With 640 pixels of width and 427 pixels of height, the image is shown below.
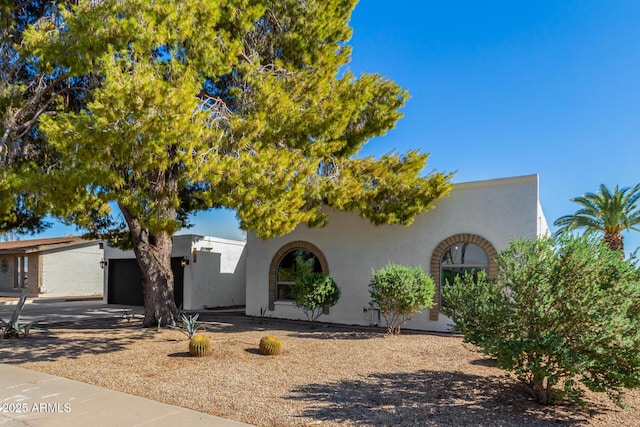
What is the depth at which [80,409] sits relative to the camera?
5.45 metres

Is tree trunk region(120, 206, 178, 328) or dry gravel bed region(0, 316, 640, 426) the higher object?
tree trunk region(120, 206, 178, 328)

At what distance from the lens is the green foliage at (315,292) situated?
12.4 m

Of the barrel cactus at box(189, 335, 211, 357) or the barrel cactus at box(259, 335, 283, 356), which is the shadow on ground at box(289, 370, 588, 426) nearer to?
the barrel cactus at box(259, 335, 283, 356)

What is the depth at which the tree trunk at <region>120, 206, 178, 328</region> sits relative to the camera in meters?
12.1

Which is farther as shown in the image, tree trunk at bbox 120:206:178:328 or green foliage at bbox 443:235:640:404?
tree trunk at bbox 120:206:178:328

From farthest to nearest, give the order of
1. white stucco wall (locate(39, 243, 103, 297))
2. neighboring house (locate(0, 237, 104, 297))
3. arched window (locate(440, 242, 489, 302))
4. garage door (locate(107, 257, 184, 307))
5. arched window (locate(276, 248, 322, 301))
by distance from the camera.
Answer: white stucco wall (locate(39, 243, 103, 297)) < neighboring house (locate(0, 237, 104, 297)) < garage door (locate(107, 257, 184, 307)) < arched window (locate(276, 248, 322, 301)) < arched window (locate(440, 242, 489, 302))

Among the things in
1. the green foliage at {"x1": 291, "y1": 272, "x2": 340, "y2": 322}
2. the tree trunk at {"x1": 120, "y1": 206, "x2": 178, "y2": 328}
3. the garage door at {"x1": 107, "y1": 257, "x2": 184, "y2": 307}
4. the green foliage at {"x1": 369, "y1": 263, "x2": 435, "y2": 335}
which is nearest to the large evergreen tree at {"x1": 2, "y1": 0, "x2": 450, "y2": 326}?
the tree trunk at {"x1": 120, "y1": 206, "x2": 178, "y2": 328}

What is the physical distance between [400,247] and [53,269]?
933 inches

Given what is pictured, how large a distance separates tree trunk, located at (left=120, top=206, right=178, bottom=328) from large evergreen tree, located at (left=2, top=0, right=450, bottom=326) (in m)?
0.04

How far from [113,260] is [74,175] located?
16.0 meters

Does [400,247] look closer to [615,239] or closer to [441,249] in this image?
[441,249]

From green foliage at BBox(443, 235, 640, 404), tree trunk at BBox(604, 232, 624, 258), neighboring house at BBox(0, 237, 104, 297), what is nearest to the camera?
green foliage at BBox(443, 235, 640, 404)

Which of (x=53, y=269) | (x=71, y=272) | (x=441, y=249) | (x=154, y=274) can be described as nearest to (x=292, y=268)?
(x=154, y=274)

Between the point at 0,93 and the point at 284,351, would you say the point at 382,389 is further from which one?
the point at 0,93
